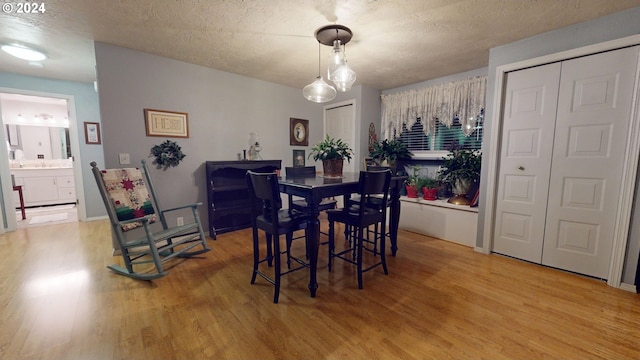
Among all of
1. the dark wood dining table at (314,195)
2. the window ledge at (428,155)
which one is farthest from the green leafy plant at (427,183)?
the dark wood dining table at (314,195)

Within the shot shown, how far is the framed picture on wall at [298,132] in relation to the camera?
4.38 m

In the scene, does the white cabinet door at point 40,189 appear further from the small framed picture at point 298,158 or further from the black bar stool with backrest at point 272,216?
the black bar stool with backrest at point 272,216

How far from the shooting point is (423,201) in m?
3.47

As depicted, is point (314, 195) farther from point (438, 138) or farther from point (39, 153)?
point (39, 153)

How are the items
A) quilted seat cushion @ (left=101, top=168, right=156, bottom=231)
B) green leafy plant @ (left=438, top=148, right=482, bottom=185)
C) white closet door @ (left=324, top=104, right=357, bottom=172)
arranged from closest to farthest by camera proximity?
quilted seat cushion @ (left=101, top=168, right=156, bottom=231)
green leafy plant @ (left=438, top=148, right=482, bottom=185)
white closet door @ (left=324, top=104, right=357, bottom=172)

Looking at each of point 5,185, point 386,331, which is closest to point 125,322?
point 386,331

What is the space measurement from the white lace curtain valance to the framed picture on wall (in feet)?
4.65

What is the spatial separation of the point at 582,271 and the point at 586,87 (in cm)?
169

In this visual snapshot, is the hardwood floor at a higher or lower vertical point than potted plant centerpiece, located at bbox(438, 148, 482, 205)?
lower

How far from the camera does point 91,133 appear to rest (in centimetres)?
419

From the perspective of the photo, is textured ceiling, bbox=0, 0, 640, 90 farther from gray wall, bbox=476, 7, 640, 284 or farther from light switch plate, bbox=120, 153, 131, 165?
light switch plate, bbox=120, 153, 131, 165

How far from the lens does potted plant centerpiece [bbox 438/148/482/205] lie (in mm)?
3129

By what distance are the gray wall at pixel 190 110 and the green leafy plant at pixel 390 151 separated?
156 centimetres
